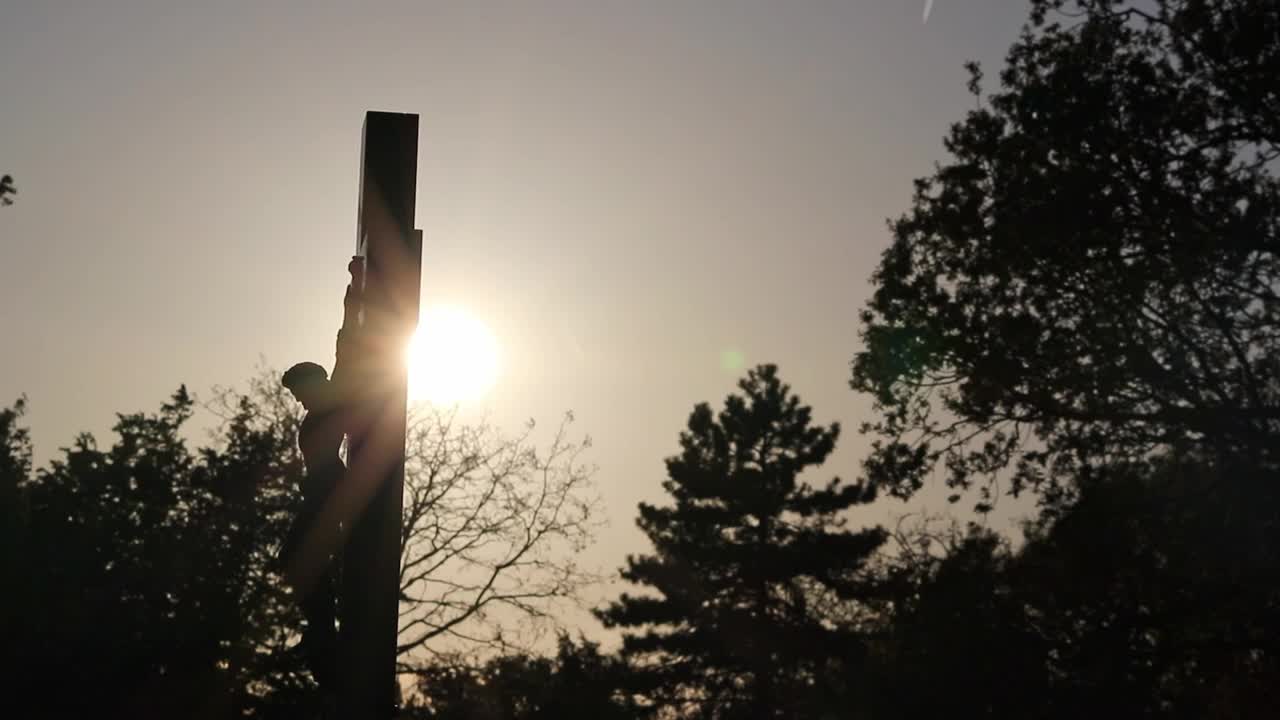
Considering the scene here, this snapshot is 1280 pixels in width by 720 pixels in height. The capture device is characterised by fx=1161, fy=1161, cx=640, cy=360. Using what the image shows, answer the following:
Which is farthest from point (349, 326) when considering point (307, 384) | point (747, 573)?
point (747, 573)

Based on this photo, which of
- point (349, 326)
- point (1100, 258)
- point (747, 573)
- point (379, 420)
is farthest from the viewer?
point (747, 573)

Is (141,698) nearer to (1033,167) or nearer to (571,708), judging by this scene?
(1033,167)

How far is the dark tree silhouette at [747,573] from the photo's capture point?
39.6 metres

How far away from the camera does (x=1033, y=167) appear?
16.2m

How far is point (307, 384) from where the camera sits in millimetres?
2994

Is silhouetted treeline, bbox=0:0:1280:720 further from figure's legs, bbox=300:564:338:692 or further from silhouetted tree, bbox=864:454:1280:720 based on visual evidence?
figure's legs, bbox=300:564:338:692

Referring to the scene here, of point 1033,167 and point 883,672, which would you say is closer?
point 1033,167

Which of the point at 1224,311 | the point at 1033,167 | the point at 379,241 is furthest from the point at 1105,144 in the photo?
the point at 379,241

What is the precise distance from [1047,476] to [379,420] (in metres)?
15.9

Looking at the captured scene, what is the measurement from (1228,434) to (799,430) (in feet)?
89.2

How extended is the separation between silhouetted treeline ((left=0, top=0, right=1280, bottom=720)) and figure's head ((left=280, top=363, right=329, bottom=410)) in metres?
14.5

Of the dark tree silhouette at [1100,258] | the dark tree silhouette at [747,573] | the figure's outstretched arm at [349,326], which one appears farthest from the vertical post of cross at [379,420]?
the dark tree silhouette at [747,573]

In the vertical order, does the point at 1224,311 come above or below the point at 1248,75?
below

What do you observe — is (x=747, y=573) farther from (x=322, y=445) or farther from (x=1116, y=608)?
(x=322, y=445)
